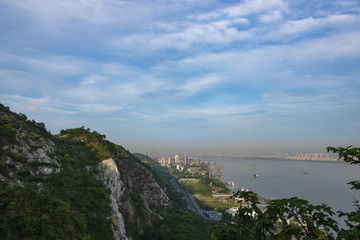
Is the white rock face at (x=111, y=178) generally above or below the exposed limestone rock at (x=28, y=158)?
below

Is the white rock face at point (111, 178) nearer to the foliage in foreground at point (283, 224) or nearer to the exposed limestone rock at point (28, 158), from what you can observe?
the exposed limestone rock at point (28, 158)

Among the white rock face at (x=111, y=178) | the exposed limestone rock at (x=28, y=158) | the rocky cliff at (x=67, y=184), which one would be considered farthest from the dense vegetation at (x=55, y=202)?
the white rock face at (x=111, y=178)

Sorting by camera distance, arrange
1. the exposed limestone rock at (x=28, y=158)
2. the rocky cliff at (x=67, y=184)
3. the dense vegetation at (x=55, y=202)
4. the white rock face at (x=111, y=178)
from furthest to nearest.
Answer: the white rock face at (x=111, y=178)
the exposed limestone rock at (x=28, y=158)
the rocky cliff at (x=67, y=184)
the dense vegetation at (x=55, y=202)

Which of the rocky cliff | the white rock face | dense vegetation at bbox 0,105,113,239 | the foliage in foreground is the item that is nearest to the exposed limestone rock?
the rocky cliff

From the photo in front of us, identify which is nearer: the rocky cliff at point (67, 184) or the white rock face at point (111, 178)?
the rocky cliff at point (67, 184)

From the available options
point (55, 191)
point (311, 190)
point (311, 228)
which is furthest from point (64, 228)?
point (311, 190)

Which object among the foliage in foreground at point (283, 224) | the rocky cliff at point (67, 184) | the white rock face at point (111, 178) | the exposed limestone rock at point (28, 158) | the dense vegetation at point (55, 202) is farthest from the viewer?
the white rock face at point (111, 178)

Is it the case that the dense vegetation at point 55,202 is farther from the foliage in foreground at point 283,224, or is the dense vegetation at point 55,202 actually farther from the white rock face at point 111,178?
the foliage in foreground at point 283,224

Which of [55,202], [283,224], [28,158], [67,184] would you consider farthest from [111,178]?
[283,224]

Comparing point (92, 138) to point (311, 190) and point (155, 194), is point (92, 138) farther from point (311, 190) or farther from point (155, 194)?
point (311, 190)
